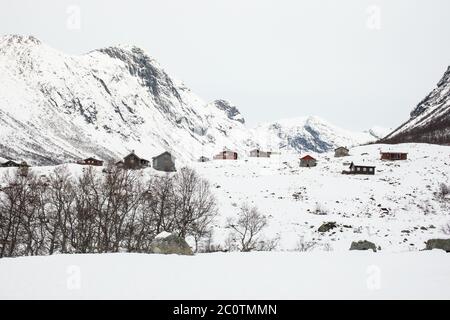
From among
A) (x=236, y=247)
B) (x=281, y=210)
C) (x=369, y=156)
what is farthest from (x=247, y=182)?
(x=369, y=156)

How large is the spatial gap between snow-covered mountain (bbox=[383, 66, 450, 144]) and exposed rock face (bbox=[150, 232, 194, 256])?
97.1 metres

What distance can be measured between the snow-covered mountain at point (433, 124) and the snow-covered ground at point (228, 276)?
3773 inches

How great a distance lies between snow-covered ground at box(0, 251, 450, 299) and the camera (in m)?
9.73

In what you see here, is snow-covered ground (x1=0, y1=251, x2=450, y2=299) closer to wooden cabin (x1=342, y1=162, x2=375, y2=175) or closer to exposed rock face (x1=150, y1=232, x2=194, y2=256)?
exposed rock face (x1=150, y1=232, x2=194, y2=256)

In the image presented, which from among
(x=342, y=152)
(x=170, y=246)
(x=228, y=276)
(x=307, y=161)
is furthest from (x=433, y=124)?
(x=228, y=276)

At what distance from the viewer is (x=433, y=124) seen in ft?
419

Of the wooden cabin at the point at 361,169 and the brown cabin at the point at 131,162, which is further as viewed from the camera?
the wooden cabin at the point at 361,169

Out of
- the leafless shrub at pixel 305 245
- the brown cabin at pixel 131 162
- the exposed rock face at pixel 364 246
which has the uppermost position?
the brown cabin at pixel 131 162

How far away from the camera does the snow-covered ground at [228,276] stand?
31.9 ft

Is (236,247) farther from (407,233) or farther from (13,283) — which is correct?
(13,283)

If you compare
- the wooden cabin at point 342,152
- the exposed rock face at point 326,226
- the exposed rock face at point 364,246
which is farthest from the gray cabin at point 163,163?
→ the exposed rock face at point 364,246

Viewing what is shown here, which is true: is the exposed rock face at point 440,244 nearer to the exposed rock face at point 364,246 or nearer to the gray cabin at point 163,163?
the exposed rock face at point 364,246
